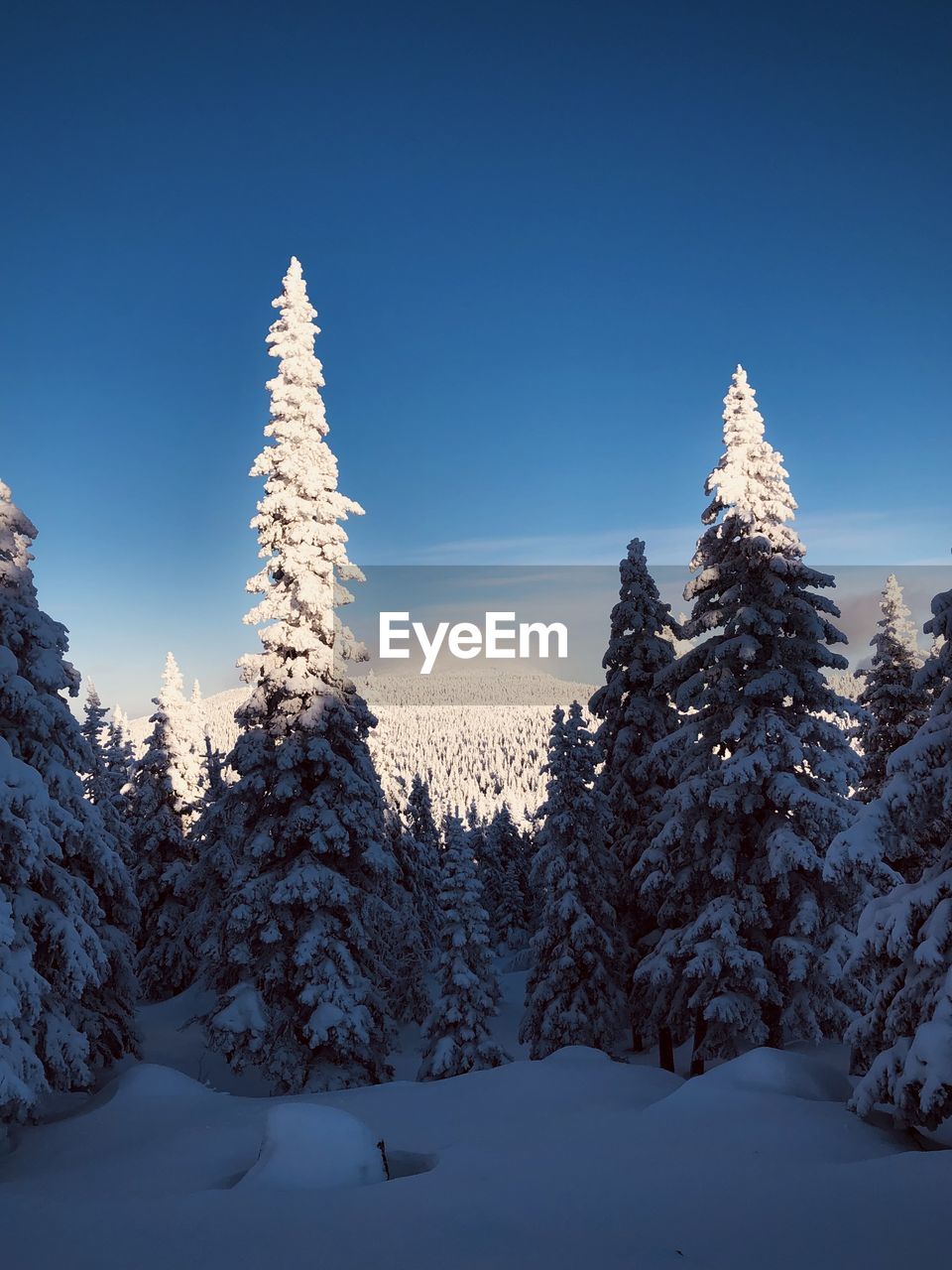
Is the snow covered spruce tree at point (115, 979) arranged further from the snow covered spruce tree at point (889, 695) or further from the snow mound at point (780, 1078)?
the snow covered spruce tree at point (889, 695)

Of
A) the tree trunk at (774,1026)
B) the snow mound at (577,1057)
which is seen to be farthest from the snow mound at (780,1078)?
the tree trunk at (774,1026)

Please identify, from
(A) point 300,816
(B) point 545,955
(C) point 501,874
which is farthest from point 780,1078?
(C) point 501,874

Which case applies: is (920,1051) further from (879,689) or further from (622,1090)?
(879,689)

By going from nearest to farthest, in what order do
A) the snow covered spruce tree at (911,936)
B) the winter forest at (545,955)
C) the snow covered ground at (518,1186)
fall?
1. the snow covered ground at (518,1186)
2. the winter forest at (545,955)
3. the snow covered spruce tree at (911,936)

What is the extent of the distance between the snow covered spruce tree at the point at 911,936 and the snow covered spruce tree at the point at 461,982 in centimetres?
1606

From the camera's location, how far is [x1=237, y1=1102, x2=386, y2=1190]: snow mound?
755cm

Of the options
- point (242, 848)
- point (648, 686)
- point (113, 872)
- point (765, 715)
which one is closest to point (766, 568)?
point (765, 715)

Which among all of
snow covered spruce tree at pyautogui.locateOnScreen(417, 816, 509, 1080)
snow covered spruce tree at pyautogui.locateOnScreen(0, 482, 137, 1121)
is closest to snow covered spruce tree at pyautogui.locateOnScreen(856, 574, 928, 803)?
snow covered spruce tree at pyautogui.locateOnScreen(417, 816, 509, 1080)

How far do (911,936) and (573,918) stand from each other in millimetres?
15390

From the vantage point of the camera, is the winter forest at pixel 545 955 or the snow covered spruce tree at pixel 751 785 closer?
the winter forest at pixel 545 955

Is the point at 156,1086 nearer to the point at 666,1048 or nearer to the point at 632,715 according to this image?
the point at 666,1048

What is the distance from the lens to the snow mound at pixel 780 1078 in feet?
32.6

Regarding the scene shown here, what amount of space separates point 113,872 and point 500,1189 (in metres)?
11.5

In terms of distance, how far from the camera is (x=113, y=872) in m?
16.1
